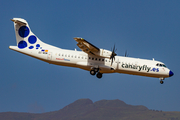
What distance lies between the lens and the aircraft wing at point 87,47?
35.5 m

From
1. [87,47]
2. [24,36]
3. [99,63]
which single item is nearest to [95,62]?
[99,63]

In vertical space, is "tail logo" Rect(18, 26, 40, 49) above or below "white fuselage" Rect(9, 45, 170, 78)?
above

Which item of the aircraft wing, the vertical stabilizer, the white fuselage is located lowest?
the white fuselage

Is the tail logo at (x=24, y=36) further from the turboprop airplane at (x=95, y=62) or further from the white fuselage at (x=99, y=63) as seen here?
the white fuselage at (x=99, y=63)

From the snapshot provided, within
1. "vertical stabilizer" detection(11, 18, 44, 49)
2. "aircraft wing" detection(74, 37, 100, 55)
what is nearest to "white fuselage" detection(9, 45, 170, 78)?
"aircraft wing" detection(74, 37, 100, 55)

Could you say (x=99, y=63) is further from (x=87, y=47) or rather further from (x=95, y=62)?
(x=87, y=47)

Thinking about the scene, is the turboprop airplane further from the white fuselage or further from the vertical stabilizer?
the vertical stabilizer

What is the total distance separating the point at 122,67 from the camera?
3891cm

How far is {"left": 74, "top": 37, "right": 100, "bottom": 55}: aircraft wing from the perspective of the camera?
3547 centimetres

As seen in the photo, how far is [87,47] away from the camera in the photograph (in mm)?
36781

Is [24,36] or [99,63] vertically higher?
[24,36]

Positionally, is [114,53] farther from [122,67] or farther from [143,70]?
[143,70]

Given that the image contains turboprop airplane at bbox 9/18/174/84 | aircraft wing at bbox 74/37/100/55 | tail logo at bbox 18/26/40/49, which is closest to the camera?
aircraft wing at bbox 74/37/100/55

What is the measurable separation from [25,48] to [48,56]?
12.8ft
